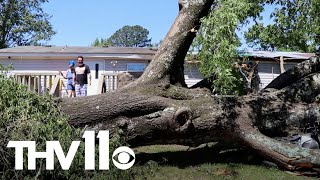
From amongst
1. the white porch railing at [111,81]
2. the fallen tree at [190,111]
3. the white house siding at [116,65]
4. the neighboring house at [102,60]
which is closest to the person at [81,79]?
the white porch railing at [111,81]

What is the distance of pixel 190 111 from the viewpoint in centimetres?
737

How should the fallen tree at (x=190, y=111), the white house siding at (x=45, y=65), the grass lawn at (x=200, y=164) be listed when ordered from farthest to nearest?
the white house siding at (x=45, y=65), the fallen tree at (x=190, y=111), the grass lawn at (x=200, y=164)

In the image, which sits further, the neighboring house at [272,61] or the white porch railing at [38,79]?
the neighboring house at [272,61]

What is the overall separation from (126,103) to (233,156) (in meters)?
2.29

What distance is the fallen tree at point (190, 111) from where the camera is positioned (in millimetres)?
7164

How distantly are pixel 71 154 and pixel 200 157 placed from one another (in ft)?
9.44

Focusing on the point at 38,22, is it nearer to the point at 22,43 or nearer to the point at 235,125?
the point at 22,43

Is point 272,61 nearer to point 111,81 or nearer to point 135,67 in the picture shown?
point 135,67

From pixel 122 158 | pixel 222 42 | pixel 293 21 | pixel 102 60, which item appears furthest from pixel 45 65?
pixel 222 42

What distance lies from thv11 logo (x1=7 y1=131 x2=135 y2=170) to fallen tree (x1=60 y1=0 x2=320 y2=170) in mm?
777

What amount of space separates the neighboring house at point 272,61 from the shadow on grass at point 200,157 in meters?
13.6

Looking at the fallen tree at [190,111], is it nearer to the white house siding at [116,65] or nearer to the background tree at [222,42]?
the background tree at [222,42]

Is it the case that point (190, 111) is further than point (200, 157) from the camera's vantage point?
No

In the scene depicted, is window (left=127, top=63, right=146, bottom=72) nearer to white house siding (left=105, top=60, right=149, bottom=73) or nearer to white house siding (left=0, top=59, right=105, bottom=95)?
white house siding (left=105, top=60, right=149, bottom=73)
